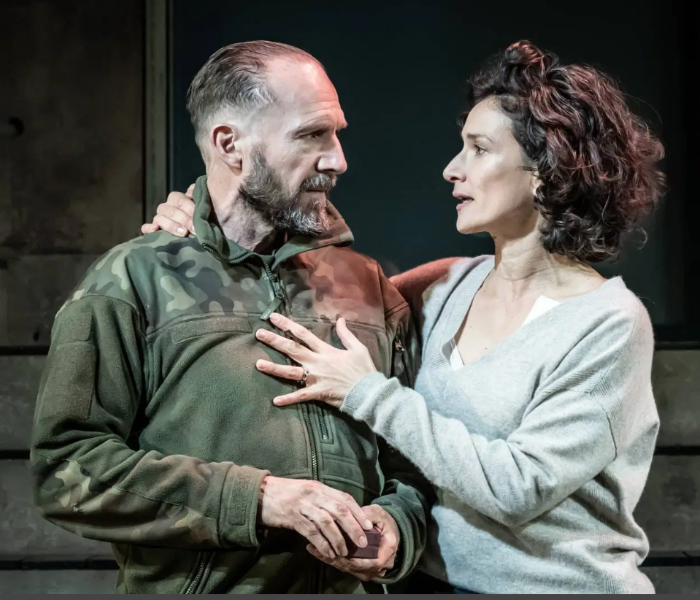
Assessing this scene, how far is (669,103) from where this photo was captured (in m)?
2.71

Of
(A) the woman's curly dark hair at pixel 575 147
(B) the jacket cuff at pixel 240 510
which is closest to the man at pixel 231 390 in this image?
(B) the jacket cuff at pixel 240 510

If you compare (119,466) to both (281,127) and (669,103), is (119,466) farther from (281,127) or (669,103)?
(669,103)

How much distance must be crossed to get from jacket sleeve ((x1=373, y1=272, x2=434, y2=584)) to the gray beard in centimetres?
28

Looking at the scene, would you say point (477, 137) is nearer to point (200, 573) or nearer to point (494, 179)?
point (494, 179)

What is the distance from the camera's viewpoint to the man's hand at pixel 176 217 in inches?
69.2

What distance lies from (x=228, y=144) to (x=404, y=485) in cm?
79

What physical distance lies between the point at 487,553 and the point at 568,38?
1.69 m

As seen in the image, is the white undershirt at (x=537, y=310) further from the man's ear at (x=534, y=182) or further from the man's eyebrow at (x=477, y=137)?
the man's eyebrow at (x=477, y=137)

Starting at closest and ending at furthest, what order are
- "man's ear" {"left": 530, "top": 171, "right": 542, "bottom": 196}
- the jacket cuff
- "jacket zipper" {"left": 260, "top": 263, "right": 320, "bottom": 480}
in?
the jacket cuff < "jacket zipper" {"left": 260, "top": 263, "right": 320, "bottom": 480} < "man's ear" {"left": 530, "top": 171, "right": 542, "bottom": 196}

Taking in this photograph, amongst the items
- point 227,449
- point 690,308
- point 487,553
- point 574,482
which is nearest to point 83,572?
point 227,449

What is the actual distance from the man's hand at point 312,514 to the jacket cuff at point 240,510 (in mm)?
28

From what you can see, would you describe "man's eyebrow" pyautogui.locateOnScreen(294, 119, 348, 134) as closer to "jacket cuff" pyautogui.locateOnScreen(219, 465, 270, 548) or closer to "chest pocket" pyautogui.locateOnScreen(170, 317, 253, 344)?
"chest pocket" pyautogui.locateOnScreen(170, 317, 253, 344)

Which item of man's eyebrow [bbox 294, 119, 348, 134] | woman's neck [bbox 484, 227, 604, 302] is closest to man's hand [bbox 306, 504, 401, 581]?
woman's neck [bbox 484, 227, 604, 302]

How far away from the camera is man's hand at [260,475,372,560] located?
1.55 m
